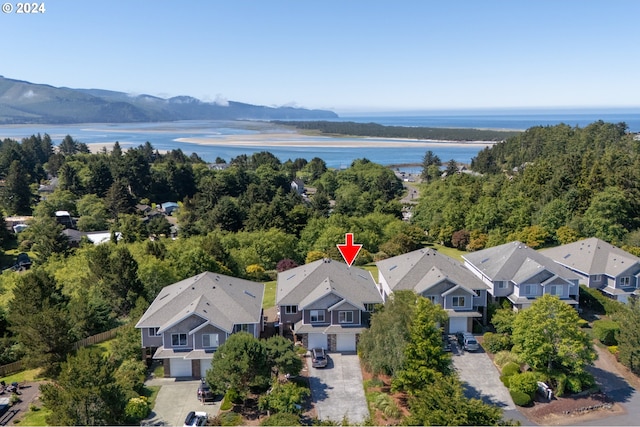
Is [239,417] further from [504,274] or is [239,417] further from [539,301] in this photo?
[504,274]

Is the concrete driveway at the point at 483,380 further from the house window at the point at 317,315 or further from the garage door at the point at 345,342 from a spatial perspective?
the house window at the point at 317,315

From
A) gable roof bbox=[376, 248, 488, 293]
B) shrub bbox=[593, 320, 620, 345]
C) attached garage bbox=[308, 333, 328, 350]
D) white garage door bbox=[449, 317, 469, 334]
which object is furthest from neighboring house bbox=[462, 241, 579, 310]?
attached garage bbox=[308, 333, 328, 350]

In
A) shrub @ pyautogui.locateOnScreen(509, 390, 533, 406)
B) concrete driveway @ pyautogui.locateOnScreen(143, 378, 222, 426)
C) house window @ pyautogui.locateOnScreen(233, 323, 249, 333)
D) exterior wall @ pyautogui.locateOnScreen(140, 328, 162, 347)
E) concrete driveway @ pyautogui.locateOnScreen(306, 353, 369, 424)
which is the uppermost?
house window @ pyautogui.locateOnScreen(233, 323, 249, 333)

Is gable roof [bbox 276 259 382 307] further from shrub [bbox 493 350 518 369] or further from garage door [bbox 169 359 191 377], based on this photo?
shrub [bbox 493 350 518 369]

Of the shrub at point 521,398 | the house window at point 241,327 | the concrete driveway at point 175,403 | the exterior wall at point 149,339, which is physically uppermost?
the house window at point 241,327

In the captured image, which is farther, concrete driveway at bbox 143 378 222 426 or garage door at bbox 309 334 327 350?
garage door at bbox 309 334 327 350

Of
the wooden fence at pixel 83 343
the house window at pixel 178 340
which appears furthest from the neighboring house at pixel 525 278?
the wooden fence at pixel 83 343
